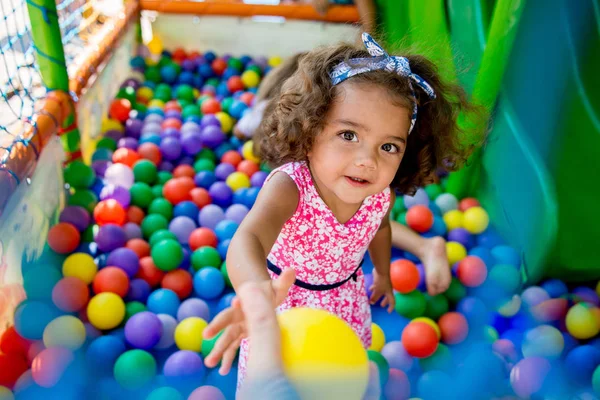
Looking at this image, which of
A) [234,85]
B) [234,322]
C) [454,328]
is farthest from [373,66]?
[234,85]

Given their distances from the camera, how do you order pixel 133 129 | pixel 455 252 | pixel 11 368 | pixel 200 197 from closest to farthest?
pixel 11 368
pixel 455 252
pixel 200 197
pixel 133 129

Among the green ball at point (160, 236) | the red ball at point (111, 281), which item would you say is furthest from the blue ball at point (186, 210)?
the red ball at point (111, 281)

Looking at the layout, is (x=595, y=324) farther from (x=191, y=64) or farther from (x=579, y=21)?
(x=191, y=64)

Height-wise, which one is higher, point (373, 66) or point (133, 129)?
point (373, 66)

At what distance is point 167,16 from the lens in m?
2.84

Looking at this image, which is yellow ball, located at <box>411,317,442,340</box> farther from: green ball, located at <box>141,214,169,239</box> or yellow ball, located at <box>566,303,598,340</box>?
green ball, located at <box>141,214,169,239</box>

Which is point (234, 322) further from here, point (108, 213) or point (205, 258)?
point (108, 213)

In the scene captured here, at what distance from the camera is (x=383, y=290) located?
4.73 ft

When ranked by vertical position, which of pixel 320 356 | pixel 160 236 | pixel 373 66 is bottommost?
pixel 160 236

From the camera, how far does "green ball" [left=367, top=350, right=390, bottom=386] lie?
4.14 feet

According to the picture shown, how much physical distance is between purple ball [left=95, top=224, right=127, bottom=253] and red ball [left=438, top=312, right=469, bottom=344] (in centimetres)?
92

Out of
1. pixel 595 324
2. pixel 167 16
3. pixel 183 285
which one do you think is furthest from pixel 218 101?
pixel 595 324

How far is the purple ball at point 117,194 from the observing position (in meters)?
1.77

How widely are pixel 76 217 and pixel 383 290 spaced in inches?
35.1
